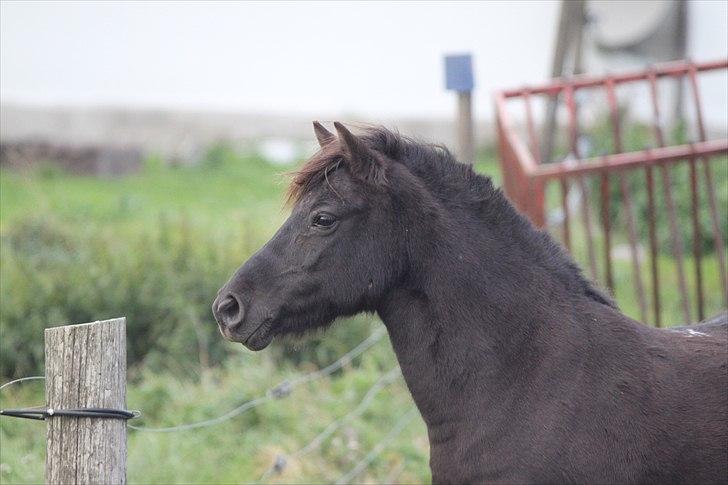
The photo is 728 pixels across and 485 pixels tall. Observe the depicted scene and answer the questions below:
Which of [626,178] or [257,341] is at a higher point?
[626,178]

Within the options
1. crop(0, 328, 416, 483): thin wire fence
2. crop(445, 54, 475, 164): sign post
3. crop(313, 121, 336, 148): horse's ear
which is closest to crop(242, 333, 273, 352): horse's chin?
crop(313, 121, 336, 148): horse's ear

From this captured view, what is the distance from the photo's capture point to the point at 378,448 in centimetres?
580

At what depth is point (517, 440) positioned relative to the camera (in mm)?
3322

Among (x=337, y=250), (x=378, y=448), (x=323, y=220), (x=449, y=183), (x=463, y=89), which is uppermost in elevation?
(x=463, y=89)

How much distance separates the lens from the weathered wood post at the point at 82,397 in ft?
10.2

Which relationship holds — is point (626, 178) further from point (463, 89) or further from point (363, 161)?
point (363, 161)

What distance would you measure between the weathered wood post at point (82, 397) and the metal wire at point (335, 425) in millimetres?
1950

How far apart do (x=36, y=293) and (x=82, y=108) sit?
19.5 feet

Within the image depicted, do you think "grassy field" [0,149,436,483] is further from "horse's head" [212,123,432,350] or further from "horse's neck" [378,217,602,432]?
"horse's neck" [378,217,602,432]

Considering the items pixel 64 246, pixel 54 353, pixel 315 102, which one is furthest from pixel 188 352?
pixel 315 102

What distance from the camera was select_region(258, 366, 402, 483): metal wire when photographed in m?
5.10

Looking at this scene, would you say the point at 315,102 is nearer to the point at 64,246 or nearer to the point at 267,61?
the point at 267,61

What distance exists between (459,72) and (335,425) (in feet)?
7.22

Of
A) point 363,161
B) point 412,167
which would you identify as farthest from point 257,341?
point 412,167
